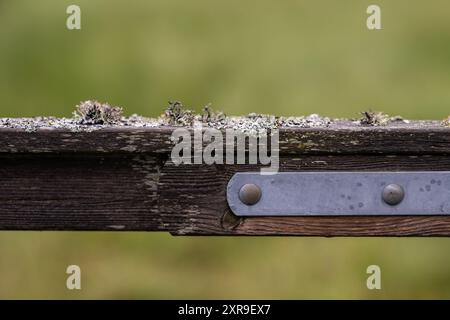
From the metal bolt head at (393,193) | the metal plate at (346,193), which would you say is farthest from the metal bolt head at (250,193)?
the metal bolt head at (393,193)

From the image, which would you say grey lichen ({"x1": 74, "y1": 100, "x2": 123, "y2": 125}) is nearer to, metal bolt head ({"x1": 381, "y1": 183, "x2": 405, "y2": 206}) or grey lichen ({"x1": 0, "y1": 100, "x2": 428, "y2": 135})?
grey lichen ({"x1": 0, "y1": 100, "x2": 428, "y2": 135})

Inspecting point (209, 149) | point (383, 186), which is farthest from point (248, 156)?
point (383, 186)

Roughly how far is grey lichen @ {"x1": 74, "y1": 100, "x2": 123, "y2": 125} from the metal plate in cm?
16

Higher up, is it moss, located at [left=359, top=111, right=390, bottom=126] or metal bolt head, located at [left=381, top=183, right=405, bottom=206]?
moss, located at [left=359, top=111, right=390, bottom=126]

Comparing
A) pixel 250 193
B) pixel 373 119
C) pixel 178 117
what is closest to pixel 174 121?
pixel 178 117

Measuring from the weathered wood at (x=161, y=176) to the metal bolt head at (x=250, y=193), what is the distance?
21mm

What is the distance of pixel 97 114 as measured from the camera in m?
0.83

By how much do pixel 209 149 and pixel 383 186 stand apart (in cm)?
19

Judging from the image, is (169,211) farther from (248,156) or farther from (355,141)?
(355,141)

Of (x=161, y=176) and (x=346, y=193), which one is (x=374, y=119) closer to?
(x=346, y=193)

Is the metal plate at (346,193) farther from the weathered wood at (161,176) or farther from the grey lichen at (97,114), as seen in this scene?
the grey lichen at (97,114)

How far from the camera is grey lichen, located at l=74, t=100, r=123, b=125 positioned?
823 millimetres

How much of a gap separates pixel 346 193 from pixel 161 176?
0.67ft

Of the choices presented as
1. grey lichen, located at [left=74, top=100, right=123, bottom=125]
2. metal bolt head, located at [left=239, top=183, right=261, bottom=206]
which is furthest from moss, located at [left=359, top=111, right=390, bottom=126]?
grey lichen, located at [left=74, top=100, right=123, bottom=125]
